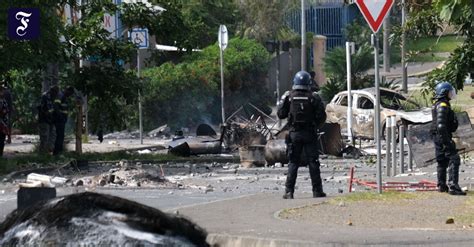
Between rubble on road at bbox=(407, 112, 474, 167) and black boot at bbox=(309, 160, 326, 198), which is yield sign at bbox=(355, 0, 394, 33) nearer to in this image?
black boot at bbox=(309, 160, 326, 198)

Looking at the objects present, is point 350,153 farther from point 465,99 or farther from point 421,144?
point 465,99

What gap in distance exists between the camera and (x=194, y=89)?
3988 centimetres

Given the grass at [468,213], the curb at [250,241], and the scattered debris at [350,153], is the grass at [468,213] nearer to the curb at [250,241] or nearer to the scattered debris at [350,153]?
the curb at [250,241]

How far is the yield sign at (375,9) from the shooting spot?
46.2ft

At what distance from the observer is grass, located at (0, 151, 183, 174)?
2202 cm

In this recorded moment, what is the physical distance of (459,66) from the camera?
2238 centimetres

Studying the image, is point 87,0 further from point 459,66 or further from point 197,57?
point 197,57

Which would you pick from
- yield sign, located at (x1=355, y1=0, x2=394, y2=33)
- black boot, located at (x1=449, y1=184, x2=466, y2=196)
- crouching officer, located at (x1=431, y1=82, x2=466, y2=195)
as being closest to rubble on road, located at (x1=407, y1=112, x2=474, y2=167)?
crouching officer, located at (x1=431, y1=82, x2=466, y2=195)

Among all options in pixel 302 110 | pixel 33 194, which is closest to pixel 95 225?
pixel 33 194

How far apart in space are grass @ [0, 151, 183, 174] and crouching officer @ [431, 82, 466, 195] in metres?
8.98

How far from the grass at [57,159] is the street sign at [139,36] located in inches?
103

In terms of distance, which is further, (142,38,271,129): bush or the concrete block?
(142,38,271,129): bush

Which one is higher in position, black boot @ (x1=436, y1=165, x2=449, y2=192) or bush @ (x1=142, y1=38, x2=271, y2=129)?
bush @ (x1=142, y1=38, x2=271, y2=129)

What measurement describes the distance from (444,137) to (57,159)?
10.8m
